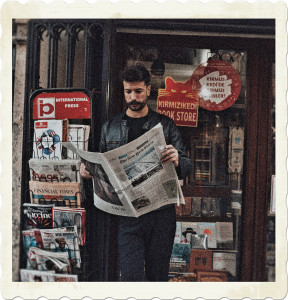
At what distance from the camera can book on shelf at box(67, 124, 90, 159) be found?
8.67ft

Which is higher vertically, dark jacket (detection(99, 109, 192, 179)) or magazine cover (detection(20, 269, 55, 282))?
dark jacket (detection(99, 109, 192, 179))

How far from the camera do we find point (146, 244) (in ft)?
8.24

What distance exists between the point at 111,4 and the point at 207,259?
6.42 ft

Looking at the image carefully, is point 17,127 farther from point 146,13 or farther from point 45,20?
point 146,13

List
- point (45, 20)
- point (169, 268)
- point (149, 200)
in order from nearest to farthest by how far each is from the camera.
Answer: point (149, 200), point (45, 20), point (169, 268)

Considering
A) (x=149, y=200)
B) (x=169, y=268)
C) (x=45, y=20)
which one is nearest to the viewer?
(x=149, y=200)

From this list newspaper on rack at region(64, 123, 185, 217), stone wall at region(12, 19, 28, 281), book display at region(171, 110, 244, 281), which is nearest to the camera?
newspaper on rack at region(64, 123, 185, 217)

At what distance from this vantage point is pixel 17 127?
2.73 m

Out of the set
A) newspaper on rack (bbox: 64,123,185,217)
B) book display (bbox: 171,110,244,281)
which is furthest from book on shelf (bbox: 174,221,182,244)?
newspaper on rack (bbox: 64,123,185,217)

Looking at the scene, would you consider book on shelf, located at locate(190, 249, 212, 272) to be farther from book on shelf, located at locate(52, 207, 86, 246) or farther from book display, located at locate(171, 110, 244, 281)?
book on shelf, located at locate(52, 207, 86, 246)

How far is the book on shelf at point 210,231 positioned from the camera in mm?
2852

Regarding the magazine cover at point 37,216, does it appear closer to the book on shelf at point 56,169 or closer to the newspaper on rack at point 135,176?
the book on shelf at point 56,169

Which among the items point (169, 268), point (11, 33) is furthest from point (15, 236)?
point (11, 33)

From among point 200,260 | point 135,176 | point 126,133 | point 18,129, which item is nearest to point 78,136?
point 126,133
